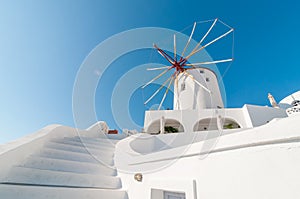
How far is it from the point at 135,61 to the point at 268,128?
486 centimetres

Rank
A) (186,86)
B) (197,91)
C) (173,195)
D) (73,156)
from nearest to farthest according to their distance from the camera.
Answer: (173,195) < (73,156) < (197,91) < (186,86)

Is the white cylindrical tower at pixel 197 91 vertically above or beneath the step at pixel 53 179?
above

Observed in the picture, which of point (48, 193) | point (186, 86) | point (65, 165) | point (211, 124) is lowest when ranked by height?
point (48, 193)

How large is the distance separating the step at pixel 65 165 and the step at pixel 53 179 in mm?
166

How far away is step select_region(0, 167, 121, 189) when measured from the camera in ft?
6.17

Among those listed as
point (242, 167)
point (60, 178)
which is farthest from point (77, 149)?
point (242, 167)

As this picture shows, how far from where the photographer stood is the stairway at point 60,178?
1737 mm

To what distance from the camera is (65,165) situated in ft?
7.64

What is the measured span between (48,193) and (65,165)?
0.60 metres

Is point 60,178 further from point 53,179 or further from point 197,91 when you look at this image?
point 197,91

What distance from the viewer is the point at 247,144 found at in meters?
1.12

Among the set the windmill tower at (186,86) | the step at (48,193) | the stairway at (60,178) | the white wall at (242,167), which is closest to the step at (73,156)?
the stairway at (60,178)

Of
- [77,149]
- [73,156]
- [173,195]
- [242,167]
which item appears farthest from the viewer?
[77,149]

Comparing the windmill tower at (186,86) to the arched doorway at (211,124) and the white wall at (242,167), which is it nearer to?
the arched doorway at (211,124)
